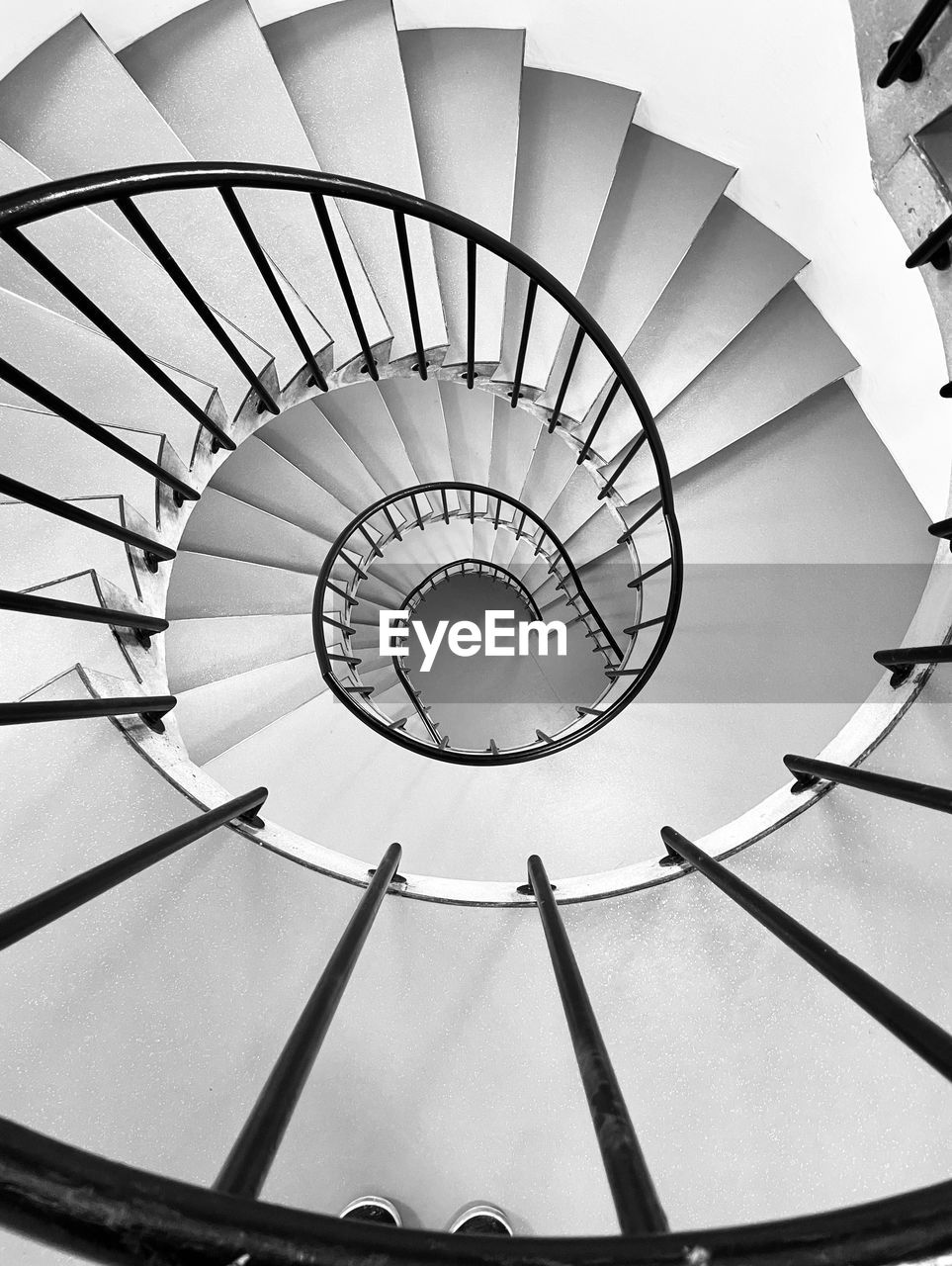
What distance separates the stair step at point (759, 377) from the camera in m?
3.85

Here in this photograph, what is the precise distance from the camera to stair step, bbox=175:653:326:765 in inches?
158

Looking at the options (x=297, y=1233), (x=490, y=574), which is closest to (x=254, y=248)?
(x=297, y=1233)

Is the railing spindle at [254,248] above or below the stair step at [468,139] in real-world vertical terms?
below

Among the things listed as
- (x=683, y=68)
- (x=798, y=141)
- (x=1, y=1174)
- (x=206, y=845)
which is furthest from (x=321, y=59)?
(x=1, y=1174)

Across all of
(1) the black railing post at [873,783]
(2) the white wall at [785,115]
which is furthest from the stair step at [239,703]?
(1) the black railing post at [873,783]

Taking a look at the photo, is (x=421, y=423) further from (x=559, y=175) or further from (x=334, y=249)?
(x=334, y=249)

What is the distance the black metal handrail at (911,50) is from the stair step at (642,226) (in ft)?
6.95

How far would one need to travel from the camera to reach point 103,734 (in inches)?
67.1

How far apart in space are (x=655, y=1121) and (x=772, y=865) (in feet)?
1.98

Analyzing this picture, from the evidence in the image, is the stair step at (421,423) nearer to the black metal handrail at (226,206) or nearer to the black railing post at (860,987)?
the black metal handrail at (226,206)

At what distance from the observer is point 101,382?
2545mm

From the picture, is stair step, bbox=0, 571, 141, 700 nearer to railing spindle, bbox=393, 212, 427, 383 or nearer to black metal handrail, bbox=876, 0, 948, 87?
railing spindle, bbox=393, 212, 427, 383

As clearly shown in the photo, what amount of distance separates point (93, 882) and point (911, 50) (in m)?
2.25

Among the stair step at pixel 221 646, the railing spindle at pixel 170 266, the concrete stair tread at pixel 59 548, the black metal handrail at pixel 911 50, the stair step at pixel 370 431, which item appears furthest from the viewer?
the stair step at pixel 370 431
